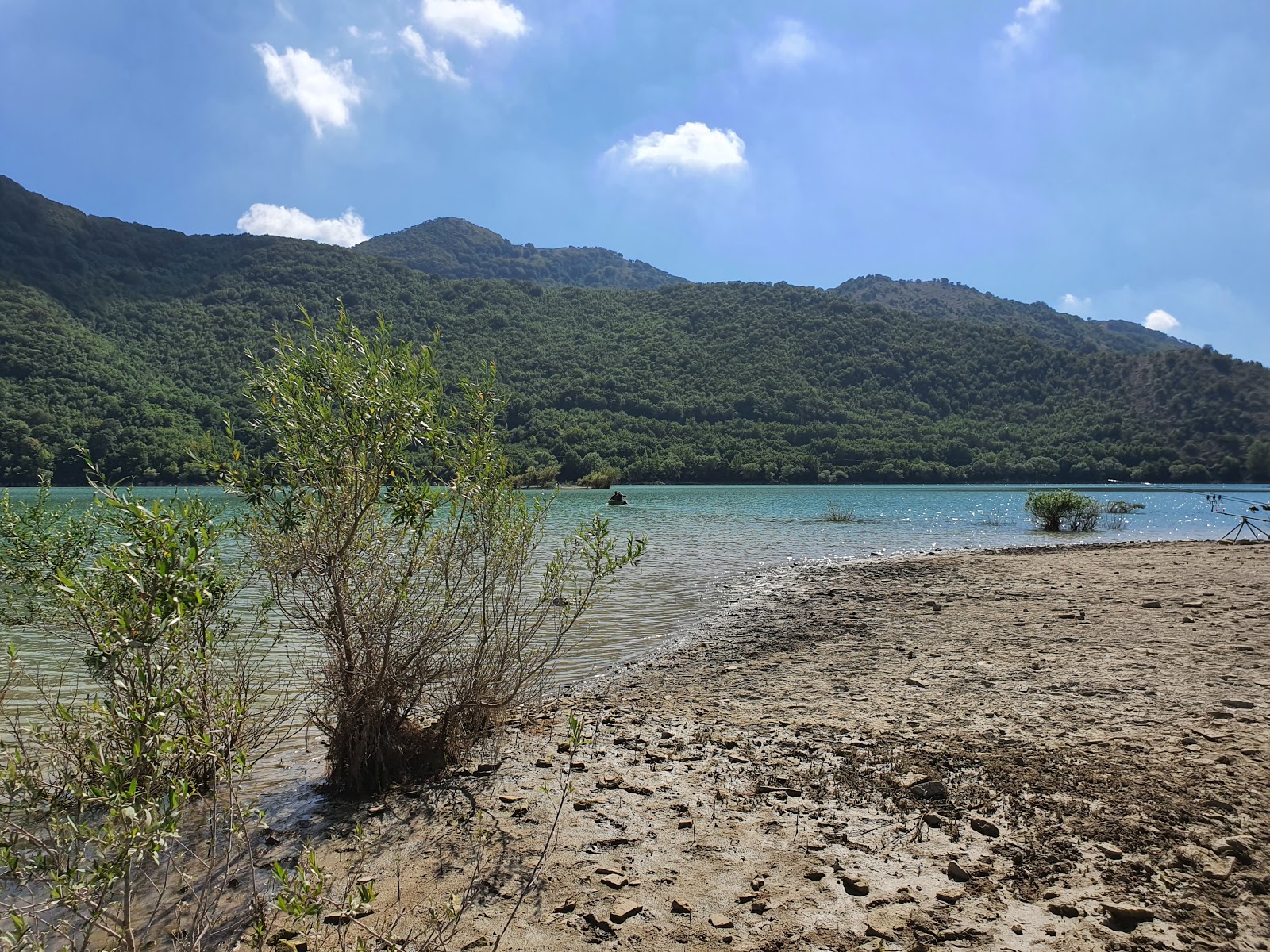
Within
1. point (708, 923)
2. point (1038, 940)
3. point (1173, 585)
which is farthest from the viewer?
point (1173, 585)

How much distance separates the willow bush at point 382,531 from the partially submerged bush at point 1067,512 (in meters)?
35.8

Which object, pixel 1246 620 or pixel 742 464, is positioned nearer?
pixel 1246 620

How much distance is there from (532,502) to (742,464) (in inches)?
3657

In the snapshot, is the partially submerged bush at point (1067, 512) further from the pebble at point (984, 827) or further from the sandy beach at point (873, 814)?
the pebble at point (984, 827)

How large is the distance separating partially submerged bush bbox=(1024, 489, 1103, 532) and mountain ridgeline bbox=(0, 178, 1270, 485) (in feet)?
162

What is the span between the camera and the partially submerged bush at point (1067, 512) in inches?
1362

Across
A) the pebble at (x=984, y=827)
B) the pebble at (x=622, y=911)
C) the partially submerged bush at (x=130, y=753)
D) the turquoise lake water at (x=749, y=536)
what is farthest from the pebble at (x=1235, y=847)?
the turquoise lake water at (x=749, y=536)

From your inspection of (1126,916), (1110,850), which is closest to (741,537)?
(1110,850)

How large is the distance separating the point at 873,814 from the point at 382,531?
14.9ft

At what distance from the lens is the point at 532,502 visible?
7.03m

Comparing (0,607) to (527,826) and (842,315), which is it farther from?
(842,315)

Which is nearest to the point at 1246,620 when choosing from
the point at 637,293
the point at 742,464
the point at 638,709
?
the point at 638,709

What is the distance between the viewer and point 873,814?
480cm

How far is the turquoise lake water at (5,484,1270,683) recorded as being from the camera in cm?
1339
